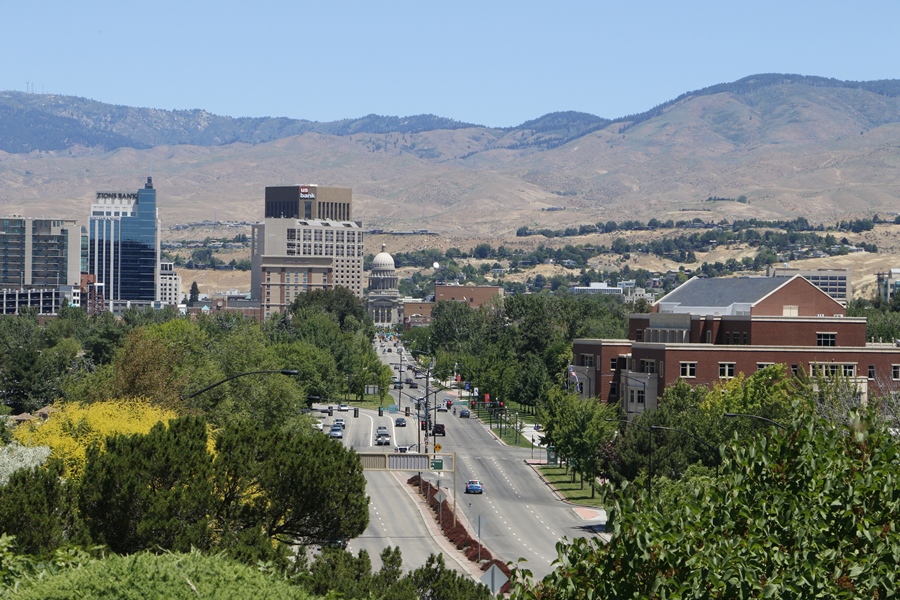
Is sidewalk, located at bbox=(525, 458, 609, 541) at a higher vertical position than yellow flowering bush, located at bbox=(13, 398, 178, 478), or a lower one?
lower

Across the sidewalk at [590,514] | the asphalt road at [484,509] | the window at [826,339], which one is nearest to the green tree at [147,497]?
the asphalt road at [484,509]

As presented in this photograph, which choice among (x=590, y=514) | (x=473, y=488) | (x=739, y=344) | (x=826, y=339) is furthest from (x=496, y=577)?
(x=826, y=339)

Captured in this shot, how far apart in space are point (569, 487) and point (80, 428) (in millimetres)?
44664

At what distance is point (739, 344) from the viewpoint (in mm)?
115562

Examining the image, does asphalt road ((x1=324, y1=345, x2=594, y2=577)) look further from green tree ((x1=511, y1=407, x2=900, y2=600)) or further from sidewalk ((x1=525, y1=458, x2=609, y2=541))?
green tree ((x1=511, y1=407, x2=900, y2=600))

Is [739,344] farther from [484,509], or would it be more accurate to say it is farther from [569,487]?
[484,509]

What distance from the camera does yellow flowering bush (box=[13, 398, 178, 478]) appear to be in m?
62.8

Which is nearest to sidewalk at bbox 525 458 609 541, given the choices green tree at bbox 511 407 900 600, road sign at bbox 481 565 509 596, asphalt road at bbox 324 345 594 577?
asphalt road at bbox 324 345 594 577

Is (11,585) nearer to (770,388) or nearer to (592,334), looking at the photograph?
(770,388)

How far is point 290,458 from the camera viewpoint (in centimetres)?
4653

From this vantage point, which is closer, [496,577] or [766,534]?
[766,534]

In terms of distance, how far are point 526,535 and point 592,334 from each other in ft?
333

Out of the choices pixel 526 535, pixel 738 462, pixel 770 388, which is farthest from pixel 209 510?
pixel 770 388

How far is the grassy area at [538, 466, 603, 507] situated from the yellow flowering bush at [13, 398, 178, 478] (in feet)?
102
